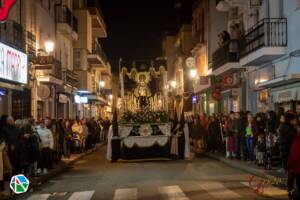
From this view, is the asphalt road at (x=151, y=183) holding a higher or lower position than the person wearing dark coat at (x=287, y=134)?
lower

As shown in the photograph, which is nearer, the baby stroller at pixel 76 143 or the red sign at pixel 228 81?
the baby stroller at pixel 76 143

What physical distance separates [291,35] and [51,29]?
1652cm

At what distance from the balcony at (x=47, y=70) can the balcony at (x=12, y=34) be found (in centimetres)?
266

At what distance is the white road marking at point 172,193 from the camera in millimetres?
13852

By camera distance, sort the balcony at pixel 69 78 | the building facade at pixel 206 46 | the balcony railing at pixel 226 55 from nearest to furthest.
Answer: the balcony railing at pixel 226 55 → the balcony at pixel 69 78 → the building facade at pixel 206 46

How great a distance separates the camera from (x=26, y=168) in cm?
1831

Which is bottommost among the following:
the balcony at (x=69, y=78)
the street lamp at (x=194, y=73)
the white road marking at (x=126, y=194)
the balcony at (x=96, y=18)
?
the white road marking at (x=126, y=194)

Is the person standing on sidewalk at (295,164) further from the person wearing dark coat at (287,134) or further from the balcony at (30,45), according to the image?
the balcony at (30,45)

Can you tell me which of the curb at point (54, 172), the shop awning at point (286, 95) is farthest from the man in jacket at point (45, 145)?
the shop awning at point (286, 95)

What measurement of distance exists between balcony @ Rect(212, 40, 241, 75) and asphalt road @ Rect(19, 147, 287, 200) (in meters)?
9.86

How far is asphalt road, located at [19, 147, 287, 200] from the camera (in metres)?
14.3

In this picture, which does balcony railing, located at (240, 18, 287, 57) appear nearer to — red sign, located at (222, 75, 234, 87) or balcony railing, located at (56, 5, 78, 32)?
red sign, located at (222, 75, 234, 87)

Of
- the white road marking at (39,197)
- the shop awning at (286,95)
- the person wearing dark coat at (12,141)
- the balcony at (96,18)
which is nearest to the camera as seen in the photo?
the white road marking at (39,197)

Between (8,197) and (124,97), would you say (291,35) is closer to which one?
(124,97)
